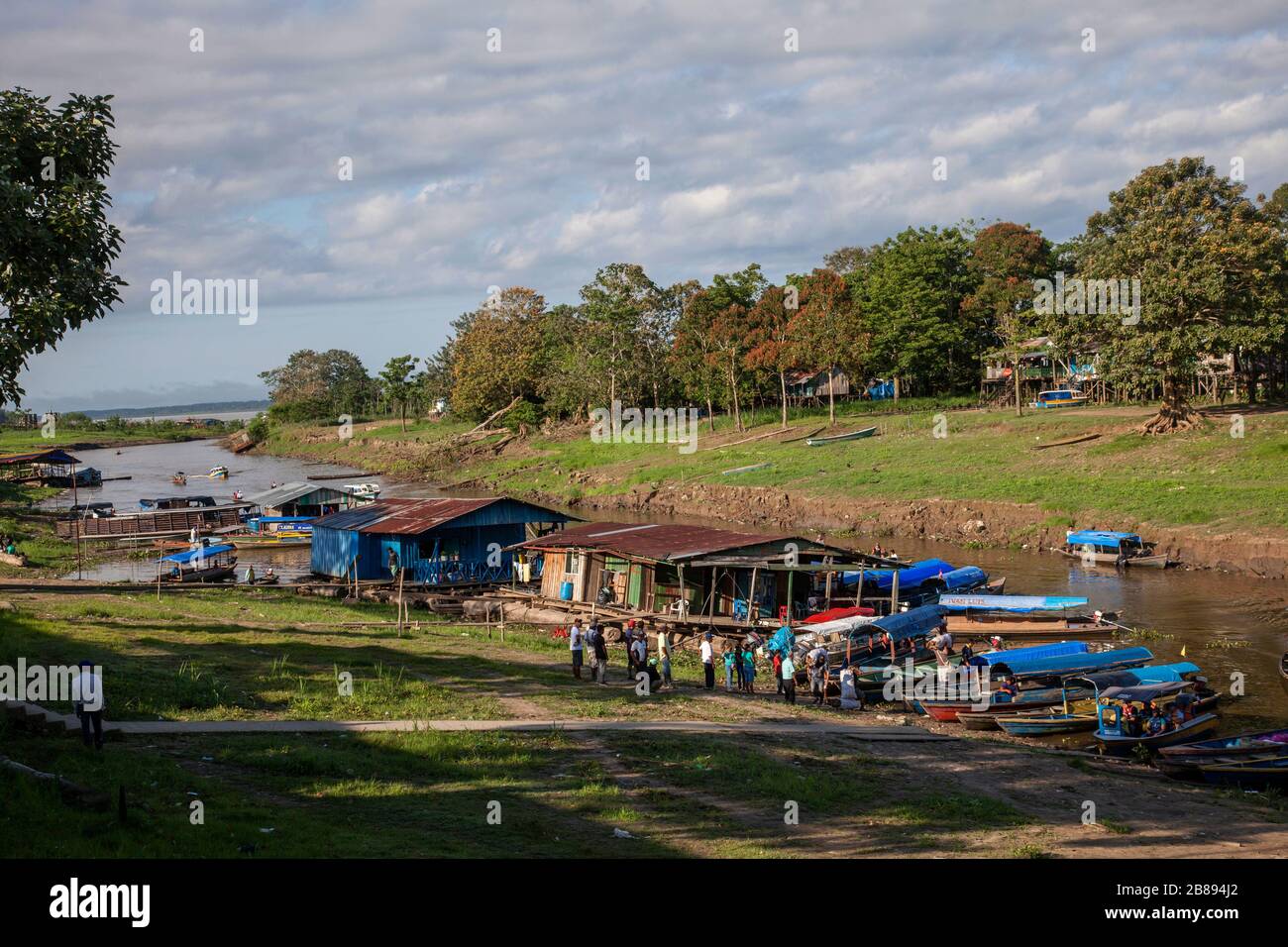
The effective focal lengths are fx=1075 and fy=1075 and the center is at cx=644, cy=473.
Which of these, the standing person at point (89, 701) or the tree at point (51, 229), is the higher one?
the tree at point (51, 229)

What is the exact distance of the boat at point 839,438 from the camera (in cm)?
7351

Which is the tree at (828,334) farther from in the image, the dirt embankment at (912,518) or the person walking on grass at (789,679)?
the person walking on grass at (789,679)

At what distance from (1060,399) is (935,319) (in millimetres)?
11288

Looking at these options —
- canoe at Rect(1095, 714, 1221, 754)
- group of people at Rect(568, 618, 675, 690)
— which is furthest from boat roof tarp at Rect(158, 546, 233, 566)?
canoe at Rect(1095, 714, 1221, 754)

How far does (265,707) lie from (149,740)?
324cm

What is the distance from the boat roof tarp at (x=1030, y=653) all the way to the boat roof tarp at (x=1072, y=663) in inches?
2.8

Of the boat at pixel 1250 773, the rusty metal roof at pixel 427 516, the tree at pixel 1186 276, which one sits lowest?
the boat at pixel 1250 773

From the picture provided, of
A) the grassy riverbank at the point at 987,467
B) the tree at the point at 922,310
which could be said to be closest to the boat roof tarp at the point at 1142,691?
the grassy riverbank at the point at 987,467

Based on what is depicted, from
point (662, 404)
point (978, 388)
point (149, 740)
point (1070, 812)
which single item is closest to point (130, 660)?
point (149, 740)

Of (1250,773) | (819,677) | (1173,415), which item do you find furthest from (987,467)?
(1250,773)

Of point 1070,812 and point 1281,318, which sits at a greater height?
point 1281,318

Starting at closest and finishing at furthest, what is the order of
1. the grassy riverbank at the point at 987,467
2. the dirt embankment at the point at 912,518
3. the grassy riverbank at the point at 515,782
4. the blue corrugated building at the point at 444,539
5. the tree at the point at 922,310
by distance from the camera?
1. the grassy riverbank at the point at 515,782
2. the blue corrugated building at the point at 444,539
3. the dirt embankment at the point at 912,518
4. the grassy riverbank at the point at 987,467
5. the tree at the point at 922,310

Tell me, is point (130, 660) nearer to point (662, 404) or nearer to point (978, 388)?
point (662, 404)
